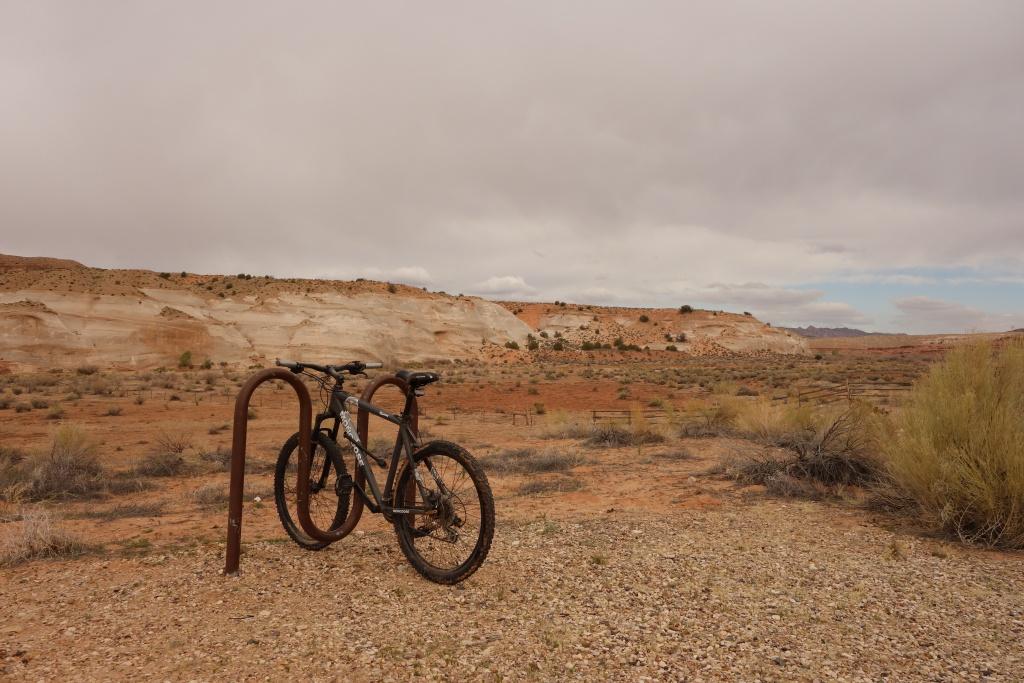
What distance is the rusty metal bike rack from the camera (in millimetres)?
4902

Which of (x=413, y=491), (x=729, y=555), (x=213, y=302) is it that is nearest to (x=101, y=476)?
(x=413, y=491)

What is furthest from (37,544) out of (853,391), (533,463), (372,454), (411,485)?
(853,391)


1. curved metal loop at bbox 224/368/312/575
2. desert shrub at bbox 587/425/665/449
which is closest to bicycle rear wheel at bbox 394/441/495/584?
curved metal loop at bbox 224/368/312/575

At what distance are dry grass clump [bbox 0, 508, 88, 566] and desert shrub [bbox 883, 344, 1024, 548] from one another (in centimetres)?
814

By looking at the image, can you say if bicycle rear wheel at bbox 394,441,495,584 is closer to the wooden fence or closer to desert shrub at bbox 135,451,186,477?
desert shrub at bbox 135,451,186,477

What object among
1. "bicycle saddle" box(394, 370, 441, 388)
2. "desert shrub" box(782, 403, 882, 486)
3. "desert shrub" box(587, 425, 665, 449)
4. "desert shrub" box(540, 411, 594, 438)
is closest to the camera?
"bicycle saddle" box(394, 370, 441, 388)

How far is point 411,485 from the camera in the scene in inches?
197

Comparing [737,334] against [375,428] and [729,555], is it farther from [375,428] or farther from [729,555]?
[729,555]

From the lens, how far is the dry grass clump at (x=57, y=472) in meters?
8.52

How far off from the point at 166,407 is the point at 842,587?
23001 millimetres

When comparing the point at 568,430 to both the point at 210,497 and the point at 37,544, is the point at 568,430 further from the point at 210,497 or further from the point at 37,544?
the point at 37,544

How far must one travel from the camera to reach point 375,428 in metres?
17.7

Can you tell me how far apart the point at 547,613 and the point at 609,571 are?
0.96m

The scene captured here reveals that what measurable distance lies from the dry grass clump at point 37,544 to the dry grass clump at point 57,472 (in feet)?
8.65
